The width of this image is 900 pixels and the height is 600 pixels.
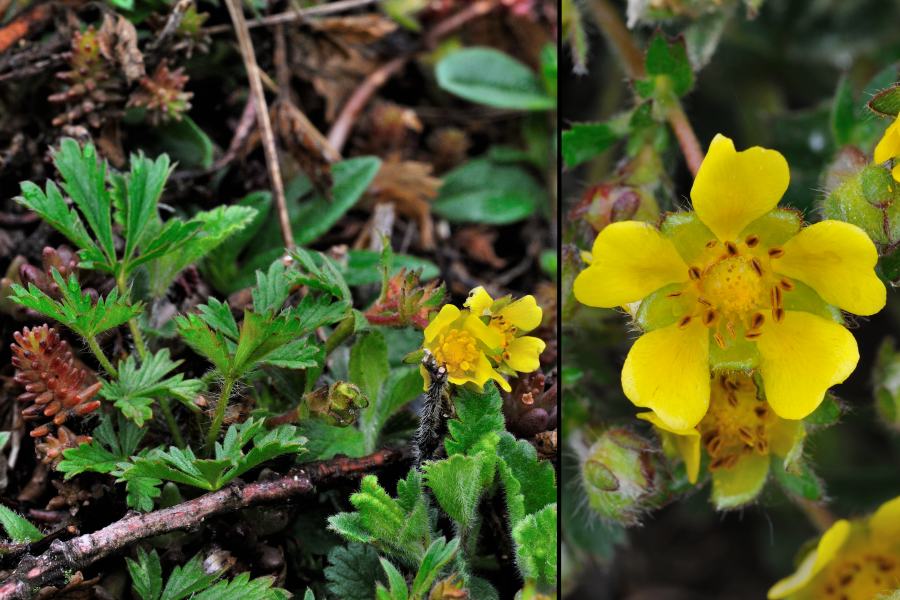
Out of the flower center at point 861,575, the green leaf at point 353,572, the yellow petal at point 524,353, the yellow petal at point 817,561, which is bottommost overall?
the flower center at point 861,575

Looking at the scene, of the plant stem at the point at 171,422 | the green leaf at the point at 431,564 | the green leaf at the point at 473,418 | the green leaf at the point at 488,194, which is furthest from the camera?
the green leaf at the point at 488,194

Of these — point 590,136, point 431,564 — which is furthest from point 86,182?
point 590,136

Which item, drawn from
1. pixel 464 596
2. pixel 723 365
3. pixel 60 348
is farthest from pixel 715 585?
pixel 60 348

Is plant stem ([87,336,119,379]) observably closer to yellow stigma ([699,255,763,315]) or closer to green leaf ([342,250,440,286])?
green leaf ([342,250,440,286])

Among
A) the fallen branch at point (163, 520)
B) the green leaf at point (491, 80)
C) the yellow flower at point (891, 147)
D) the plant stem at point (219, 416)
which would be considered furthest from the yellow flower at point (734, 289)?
the green leaf at point (491, 80)

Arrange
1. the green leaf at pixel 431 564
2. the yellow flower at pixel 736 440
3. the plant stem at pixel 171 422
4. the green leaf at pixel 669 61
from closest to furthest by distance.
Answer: the green leaf at pixel 431 564, the plant stem at pixel 171 422, the yellow flower at pixel 736 440, the green leaf at pixel 669 61

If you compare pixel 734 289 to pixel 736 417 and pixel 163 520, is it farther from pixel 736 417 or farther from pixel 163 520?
pixel 163 520

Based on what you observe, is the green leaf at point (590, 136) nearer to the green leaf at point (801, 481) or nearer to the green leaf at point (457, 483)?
the green leaf at point (801, 481)

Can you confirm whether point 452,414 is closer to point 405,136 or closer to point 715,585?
point 405,136
